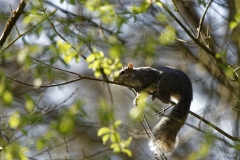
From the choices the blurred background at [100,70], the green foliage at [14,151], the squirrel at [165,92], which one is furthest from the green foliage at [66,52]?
the squirrel at [165,92]

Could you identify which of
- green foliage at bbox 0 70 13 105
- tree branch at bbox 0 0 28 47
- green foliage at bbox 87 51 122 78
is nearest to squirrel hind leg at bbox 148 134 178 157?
green foliage at bbox 87 51 122 78

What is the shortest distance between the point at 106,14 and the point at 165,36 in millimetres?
690

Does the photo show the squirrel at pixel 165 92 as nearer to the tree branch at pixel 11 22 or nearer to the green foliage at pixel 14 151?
the green foliage at pixel 14 151

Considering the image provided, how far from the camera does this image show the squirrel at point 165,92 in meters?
4.69

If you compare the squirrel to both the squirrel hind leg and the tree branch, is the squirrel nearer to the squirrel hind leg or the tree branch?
the squirrel hind leg

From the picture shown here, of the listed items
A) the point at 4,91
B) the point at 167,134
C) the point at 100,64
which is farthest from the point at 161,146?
the point at 4,91

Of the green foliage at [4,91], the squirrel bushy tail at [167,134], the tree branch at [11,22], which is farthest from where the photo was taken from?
the squirrel bushy tail at [167,134]

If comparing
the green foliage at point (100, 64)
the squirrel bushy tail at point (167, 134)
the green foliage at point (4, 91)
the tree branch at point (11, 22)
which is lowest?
the squirrel bushy tail at point (167, 134)

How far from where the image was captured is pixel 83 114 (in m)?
3.43

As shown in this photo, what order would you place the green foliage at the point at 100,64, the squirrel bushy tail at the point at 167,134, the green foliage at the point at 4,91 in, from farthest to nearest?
1. the squirrel bushy tail at the point at 167,134
2. the green foliage at the point at 4,91
3. the green foliage at the point at 100,64

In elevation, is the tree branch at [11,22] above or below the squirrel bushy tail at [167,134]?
above

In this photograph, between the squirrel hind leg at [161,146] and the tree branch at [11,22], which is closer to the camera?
the tree branch at [11,22]

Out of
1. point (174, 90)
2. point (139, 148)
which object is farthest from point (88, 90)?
point (174, 90)

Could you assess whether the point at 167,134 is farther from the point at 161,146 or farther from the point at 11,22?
the point at 11,22
